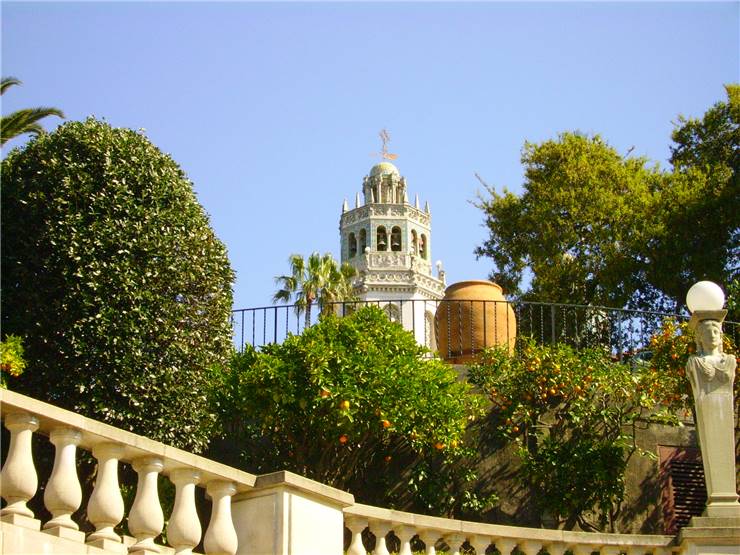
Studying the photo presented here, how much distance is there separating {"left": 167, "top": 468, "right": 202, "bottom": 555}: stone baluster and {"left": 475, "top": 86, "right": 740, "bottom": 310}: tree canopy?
2397 centimetres

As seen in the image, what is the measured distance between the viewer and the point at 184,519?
8.23 m

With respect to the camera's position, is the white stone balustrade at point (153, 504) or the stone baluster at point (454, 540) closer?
the white stone balustrade at point (153, 504)

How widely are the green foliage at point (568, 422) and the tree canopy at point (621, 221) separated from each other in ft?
44.0

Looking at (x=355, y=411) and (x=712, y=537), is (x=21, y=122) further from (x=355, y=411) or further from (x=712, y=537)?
(x=712, y=537)

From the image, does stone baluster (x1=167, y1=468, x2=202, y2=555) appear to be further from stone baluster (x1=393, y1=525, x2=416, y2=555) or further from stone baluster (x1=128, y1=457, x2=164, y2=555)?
stone baluster (x1=393, y1=525, x2=416, y2=555)

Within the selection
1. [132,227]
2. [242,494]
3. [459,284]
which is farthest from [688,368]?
[459,284]

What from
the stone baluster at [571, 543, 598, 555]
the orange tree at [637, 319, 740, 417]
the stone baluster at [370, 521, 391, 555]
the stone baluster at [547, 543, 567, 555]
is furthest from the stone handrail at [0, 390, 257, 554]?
the orange tree at [637, 319, 740, 417]

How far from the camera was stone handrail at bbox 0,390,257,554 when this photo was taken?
24.3 feet

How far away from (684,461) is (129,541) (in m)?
10.5

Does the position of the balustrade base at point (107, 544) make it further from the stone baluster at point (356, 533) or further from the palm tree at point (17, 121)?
the palm tree at point (17, 121)

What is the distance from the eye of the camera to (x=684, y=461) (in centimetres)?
1777

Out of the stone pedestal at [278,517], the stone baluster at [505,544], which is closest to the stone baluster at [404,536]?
the stone baluster at [505,544]

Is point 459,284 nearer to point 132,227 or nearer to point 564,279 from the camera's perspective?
point 132,227

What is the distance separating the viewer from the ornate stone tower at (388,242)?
101188mm
